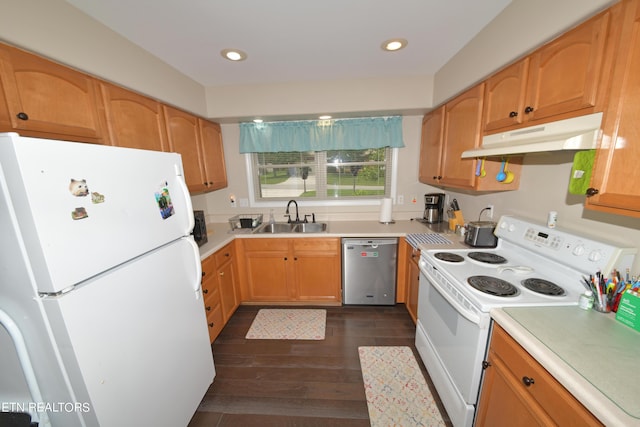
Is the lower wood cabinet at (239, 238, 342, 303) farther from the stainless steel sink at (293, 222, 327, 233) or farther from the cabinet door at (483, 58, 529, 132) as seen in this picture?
the cabinet door at (483, 58, 529, 132)

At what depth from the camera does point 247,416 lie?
1510 millimetres

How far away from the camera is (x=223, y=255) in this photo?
2.28m

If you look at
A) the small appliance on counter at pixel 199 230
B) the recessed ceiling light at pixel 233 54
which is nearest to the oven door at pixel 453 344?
the small appliance on counter at pixel 199 230

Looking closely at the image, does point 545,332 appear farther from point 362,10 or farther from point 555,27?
point 362,10

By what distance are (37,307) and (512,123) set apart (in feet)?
7.84

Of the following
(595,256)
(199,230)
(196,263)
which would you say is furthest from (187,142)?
(595,256)

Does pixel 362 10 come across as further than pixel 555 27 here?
Yes

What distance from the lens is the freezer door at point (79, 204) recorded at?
70 cm

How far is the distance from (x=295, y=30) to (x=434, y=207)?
7.33 feet

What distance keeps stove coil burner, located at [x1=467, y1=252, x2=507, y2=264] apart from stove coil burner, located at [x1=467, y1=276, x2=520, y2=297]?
0.27m

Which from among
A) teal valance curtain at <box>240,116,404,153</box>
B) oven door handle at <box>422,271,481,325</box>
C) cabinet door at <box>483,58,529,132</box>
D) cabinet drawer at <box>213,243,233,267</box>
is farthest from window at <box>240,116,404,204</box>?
oven door handle at <box>422,271,481,325</box>

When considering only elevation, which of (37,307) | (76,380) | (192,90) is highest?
(192,90)

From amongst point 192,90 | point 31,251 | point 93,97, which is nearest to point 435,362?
point 31,251

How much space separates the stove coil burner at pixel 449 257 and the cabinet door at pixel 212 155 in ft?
7.68
